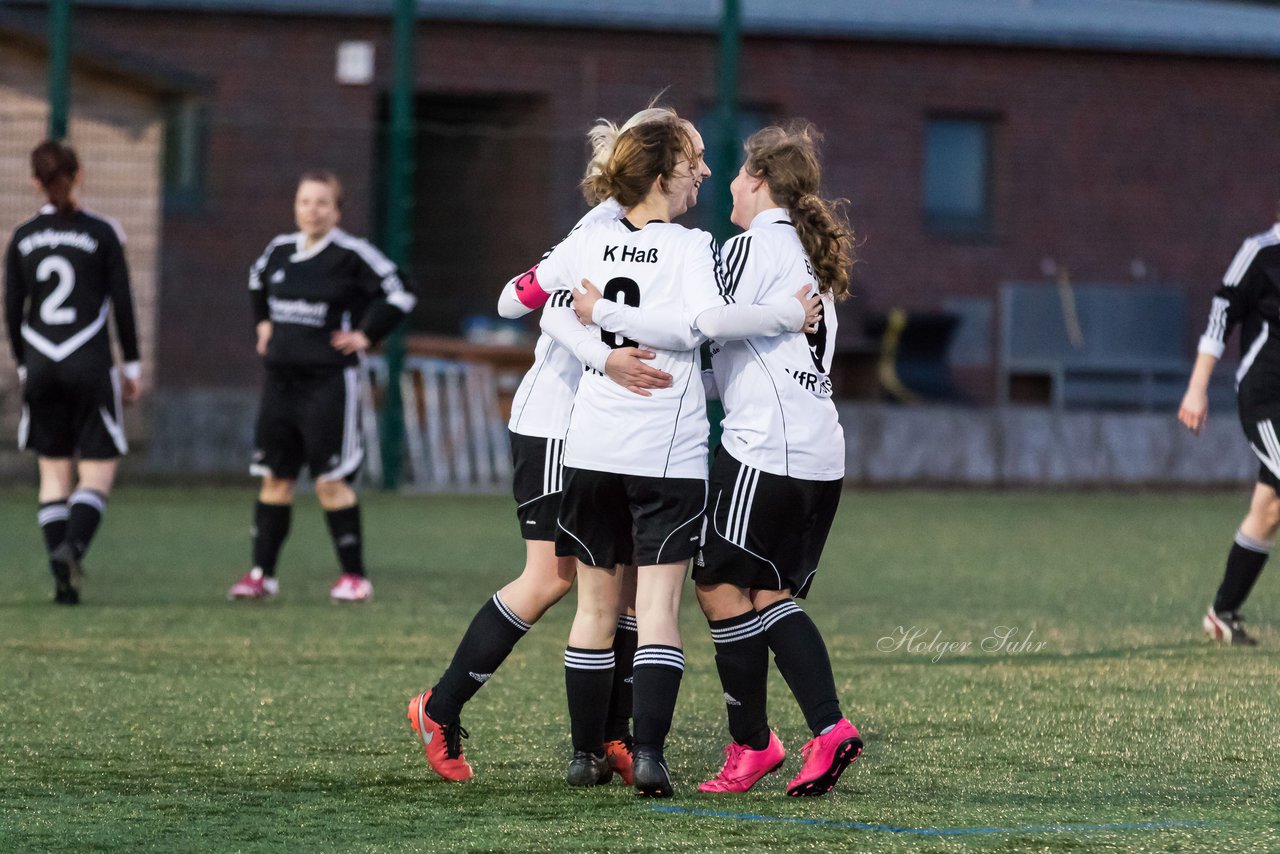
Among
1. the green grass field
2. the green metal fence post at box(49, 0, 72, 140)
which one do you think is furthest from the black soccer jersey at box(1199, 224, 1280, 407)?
the green metal fence post at box(49, 0, 72, 140)

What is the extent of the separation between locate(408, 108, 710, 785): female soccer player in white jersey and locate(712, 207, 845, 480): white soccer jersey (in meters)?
0.25

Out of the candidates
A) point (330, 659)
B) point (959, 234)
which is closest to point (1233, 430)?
point (959, 234)

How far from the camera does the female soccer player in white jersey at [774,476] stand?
15.2 ft

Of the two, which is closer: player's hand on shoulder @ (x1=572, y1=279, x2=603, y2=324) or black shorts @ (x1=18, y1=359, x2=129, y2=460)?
player's hand on shoulder @ (x1=572, y1=279, x2=603, y2=324)

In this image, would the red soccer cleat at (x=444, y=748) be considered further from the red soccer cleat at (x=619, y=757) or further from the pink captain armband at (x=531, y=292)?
the pink captain armband at (x=531, y=292)

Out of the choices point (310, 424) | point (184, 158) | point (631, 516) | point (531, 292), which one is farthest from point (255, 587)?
point (184, 158)

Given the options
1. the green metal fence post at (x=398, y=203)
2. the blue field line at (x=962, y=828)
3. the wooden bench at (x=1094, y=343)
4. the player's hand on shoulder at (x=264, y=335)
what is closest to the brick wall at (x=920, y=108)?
the wooden bench at (x=1094, y=343)

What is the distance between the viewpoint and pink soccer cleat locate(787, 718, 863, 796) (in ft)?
14.7

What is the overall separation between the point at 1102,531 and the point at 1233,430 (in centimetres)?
468

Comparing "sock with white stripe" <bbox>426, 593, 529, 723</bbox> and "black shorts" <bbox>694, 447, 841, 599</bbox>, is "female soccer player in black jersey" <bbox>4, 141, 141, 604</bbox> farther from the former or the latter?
"black shorts" <bbox>694, 447, 841, 599</bbox>

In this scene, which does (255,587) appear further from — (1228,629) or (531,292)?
(531,292)

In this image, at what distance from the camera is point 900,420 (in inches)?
658

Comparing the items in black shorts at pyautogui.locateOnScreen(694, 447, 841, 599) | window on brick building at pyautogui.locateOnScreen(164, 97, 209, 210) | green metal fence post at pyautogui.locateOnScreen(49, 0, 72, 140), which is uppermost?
green metal fence post at pyautogui.locateOnScreen(49, 0, 72, 140)

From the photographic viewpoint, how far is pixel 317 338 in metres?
8.30
